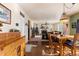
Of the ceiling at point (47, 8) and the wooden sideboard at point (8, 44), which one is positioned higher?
the ceiling at point (47, 8)

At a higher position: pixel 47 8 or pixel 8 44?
pixel 47 8

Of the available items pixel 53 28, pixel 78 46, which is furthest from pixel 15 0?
pixel 53 28

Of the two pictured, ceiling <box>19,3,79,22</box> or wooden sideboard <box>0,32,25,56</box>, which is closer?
wooden sideboard <box>0,32,25,56</box>

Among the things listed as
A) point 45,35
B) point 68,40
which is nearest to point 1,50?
point 68,40

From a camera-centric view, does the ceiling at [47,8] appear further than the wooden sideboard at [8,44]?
Yes

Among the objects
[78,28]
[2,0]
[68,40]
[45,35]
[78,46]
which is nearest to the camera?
[2,0]

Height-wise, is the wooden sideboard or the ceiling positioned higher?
the ceiling

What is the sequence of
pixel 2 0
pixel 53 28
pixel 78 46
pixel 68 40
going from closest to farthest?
pixel 2 0
pixel 78 46
pixel 68 40
pixel 53 28

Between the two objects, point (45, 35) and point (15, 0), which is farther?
point (45, 35)

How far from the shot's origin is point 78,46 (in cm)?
356

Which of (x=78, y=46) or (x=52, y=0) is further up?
(x=52, y=0)

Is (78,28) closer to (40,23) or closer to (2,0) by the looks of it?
(2,0)

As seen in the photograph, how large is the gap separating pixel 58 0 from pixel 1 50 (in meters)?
0.80

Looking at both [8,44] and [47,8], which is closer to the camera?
[8,44]
